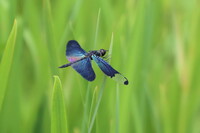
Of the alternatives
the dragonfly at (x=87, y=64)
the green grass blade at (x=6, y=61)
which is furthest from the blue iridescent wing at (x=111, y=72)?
the green grass blade at (x=6, y=61)

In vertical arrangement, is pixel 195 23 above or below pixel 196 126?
above

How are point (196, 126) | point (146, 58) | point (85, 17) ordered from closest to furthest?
point (146, 58) → point (196, 126) → point (85, 17)

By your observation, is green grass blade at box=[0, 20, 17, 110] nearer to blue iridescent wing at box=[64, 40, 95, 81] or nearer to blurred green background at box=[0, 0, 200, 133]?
blurred green background at box=[0, 0, 200, 133]

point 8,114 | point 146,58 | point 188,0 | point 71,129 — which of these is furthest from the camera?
point 188,0

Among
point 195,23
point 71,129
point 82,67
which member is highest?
point 195,23

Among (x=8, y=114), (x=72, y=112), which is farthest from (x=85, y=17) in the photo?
(x=8, y=114)

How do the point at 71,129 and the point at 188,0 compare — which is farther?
the point at 188,0

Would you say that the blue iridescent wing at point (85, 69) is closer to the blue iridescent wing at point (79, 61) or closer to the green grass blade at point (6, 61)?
the blue iridescent wing at point (79, 61)

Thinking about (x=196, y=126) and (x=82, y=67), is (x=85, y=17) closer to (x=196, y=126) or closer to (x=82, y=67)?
(x=196, y=126)
